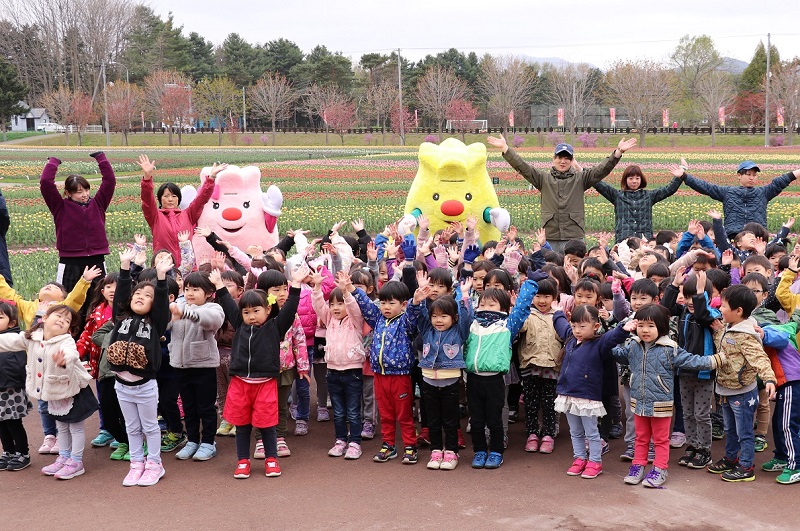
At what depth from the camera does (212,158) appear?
3834 centimetres

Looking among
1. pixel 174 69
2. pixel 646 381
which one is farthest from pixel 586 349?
pixel 174 69

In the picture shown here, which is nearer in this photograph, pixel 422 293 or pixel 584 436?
pixel 422 293

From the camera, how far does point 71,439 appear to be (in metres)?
5.75

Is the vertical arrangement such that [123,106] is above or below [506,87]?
below

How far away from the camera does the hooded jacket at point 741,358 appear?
5.32m

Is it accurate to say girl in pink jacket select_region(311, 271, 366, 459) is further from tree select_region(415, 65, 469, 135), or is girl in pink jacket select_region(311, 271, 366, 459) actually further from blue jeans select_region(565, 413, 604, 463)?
tree select_region(415, 65, 469, 135)

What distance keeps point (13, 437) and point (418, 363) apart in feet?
8.86

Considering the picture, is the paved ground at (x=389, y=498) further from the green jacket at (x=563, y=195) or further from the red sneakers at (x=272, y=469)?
the green jacket at (x=563, y=195)

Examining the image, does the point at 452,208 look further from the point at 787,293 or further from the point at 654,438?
the point at 654,438

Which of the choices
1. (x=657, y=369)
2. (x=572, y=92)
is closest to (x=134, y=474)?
(x=657, y=369)

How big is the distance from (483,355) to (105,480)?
98.4 inches

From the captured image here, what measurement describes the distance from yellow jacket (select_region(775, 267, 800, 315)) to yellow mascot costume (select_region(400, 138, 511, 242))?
3894 mm

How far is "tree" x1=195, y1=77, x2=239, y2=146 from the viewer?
66125 mm

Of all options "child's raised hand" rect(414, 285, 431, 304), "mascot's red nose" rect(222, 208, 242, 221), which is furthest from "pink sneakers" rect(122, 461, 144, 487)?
"mascot's red nose" rect(222, 208, 242, 221)
